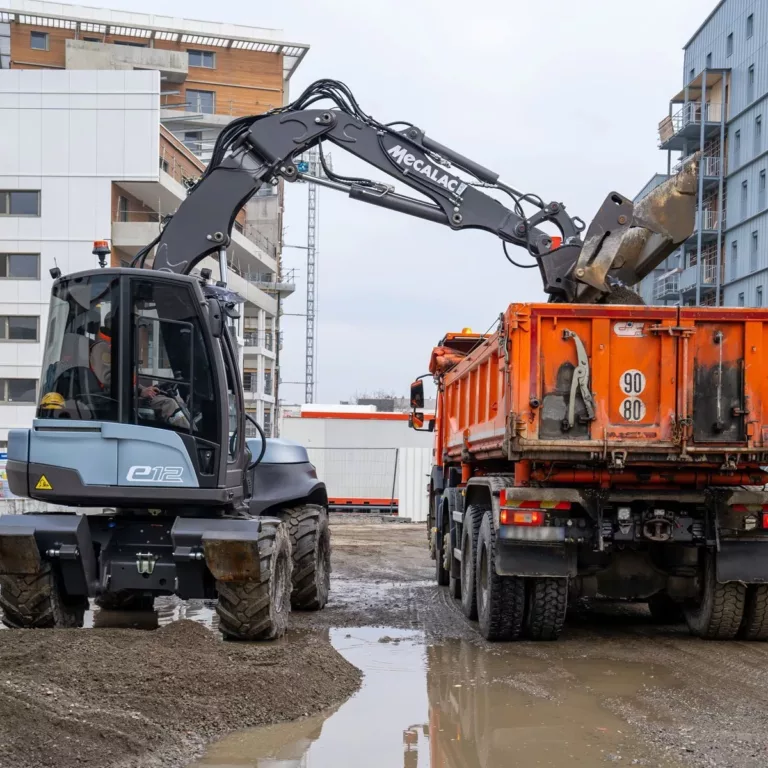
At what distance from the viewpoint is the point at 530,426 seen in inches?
343

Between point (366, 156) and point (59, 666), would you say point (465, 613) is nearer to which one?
point (366, 156)

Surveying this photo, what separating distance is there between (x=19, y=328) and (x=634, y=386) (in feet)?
117

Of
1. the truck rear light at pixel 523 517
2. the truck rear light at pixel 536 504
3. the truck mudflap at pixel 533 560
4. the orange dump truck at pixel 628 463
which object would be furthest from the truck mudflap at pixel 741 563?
the truck rear light at pixel 523 517

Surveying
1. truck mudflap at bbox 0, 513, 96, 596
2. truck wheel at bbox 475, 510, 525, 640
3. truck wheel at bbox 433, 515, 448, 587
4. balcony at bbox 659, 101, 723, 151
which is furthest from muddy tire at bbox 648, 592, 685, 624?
balcony at bbox 659, 101, 723, 151

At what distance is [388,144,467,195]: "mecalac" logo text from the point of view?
453 inches

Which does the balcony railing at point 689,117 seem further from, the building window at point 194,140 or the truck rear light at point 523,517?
the truck rear light at point 523,517

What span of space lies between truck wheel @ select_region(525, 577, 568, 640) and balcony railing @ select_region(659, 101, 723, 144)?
3813 cm

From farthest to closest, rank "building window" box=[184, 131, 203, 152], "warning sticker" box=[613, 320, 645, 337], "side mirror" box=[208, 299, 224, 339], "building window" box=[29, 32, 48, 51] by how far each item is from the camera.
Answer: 1. "building window" box=[29, 32, 48, 51]
2. "building window" box=[184, 131, 203, 152]
3. "warning sticker" box=[613, 320, 645, 337]
4. "side mirror" box=[208, 299, 224, 339]

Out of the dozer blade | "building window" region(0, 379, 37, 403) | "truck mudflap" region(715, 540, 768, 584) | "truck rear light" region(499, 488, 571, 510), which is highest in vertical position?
the dozer blade

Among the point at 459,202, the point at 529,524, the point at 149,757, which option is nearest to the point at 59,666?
the point at 149,757

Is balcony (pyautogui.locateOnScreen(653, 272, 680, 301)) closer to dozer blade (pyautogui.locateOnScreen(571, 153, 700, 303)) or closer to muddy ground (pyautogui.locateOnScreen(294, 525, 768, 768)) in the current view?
muddy ground (pyautogui.locateOnScreen(294, 525, 768, 768))

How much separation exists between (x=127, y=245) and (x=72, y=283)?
108ft

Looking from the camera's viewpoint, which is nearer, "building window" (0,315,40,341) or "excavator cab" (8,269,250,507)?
"excavator cab" (8,269,250,507)

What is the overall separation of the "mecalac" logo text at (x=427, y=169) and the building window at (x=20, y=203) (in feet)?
105
